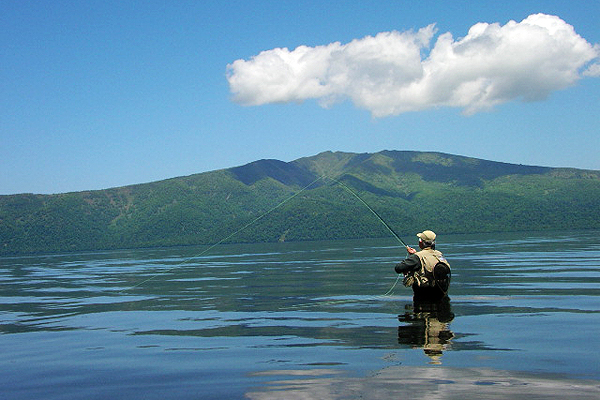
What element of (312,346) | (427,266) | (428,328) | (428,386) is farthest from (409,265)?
(428,386)

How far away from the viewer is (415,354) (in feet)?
41.4

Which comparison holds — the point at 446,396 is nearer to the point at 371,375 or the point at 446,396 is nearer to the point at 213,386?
the point at 371,375

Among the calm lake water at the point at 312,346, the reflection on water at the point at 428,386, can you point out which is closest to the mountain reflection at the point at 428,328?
the calm lake water at the point at 312,346

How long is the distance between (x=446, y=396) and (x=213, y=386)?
392 cm

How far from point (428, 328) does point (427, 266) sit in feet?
5.83

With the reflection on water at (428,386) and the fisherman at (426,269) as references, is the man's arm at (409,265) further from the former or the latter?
the reflection on water at (428,386)

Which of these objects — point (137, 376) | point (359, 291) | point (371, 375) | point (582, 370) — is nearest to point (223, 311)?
point (359, 291)

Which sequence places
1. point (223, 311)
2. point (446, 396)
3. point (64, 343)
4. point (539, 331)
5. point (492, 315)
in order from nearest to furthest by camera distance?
point (446, 396) < point (539, 331) < point (64, 343) < point (492, 315) < point (223, 311)

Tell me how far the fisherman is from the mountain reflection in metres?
0.56

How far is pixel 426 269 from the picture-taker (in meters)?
16.9

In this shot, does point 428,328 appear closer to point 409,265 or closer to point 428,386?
point 409,265

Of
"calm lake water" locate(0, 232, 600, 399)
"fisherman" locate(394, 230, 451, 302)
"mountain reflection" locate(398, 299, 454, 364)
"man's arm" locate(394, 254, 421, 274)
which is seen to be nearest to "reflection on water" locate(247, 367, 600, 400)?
"calm lake water" locate(0, 232, 600, 399)

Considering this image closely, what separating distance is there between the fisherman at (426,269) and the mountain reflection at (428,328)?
0.56 m

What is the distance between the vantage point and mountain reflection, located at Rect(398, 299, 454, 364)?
1346cm
